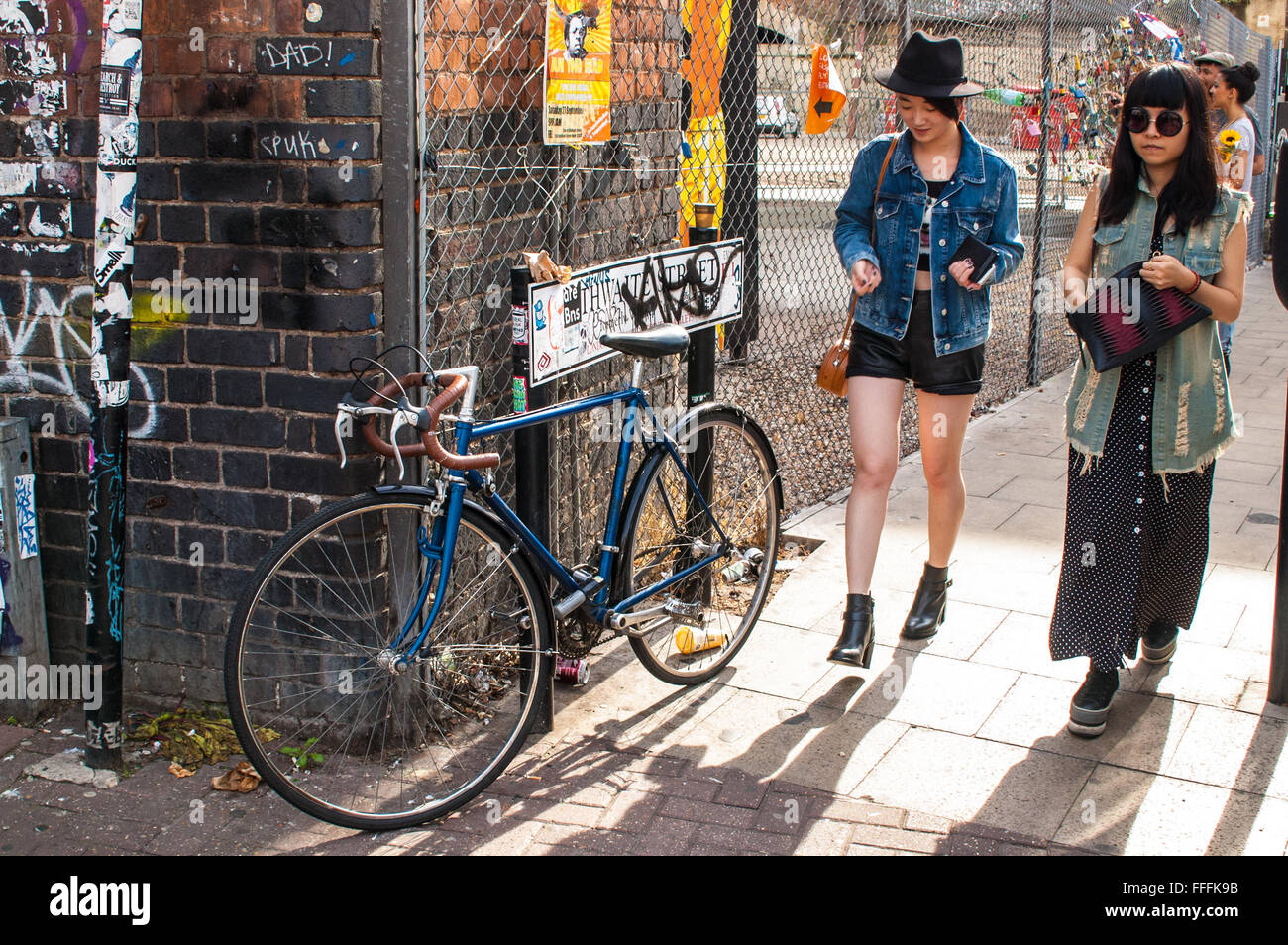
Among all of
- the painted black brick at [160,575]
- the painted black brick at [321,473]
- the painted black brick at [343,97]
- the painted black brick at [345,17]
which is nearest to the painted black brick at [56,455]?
the painted black brick at [160,575]

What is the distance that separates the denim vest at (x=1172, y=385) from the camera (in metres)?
3.84

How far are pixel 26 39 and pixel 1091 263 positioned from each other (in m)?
3.18

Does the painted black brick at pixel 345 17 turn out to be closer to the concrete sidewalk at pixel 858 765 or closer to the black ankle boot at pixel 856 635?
the concrete sidewalk at pixel 858 765

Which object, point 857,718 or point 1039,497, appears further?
point 1039,497

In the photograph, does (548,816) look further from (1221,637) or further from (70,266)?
(1221,637)

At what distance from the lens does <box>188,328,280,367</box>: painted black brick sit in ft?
12.1

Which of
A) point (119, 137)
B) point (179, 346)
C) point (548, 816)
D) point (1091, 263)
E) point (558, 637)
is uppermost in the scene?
point (119, 137)

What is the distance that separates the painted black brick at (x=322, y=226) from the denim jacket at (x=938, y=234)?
62.9 inches

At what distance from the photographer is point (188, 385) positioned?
12.5ft

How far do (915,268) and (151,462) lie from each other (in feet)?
8.04

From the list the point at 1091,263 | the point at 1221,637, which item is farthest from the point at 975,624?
the point at 1091,263

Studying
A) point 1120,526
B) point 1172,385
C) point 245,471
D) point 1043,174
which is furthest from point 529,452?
point 1043,174

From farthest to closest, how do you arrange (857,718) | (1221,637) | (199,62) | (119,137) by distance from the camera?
(1221,637) → (857,718) → (199,62) → (119,137)

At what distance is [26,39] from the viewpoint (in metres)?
3.81
